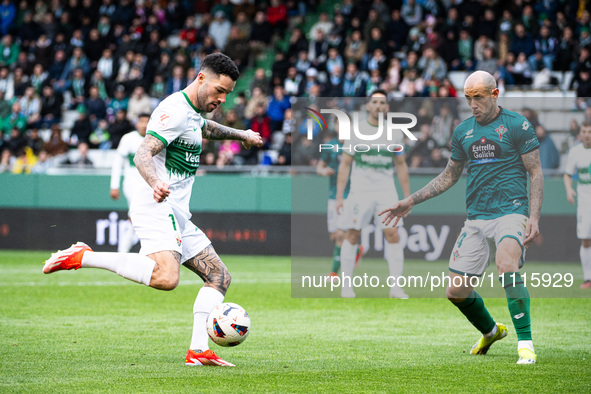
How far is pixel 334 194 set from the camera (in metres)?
13.6

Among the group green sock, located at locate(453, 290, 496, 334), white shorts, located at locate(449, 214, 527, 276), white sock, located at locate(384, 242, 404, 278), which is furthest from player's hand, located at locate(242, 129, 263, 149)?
white sock, located at locate(384, 242, 404, 278)

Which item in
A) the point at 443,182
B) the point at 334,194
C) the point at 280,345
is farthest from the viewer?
the point at 334,194

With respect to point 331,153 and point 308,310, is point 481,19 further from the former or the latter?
point 308,310

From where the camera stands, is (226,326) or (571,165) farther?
(571,165)

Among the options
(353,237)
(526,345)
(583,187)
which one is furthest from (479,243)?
(583,187)

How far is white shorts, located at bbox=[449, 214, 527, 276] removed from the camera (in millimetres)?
6758

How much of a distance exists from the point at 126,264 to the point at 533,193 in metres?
3.10

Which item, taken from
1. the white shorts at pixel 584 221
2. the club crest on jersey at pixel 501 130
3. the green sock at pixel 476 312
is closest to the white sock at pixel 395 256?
the white shorts at pixel 584 221

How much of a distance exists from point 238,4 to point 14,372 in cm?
1992

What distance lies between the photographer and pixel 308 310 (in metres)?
10.3

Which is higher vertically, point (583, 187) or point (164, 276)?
point (583, 187)

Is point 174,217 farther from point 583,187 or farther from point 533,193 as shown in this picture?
point 583,187

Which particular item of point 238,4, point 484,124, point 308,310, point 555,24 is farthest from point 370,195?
point 238,4

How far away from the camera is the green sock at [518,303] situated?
6.57 metres
